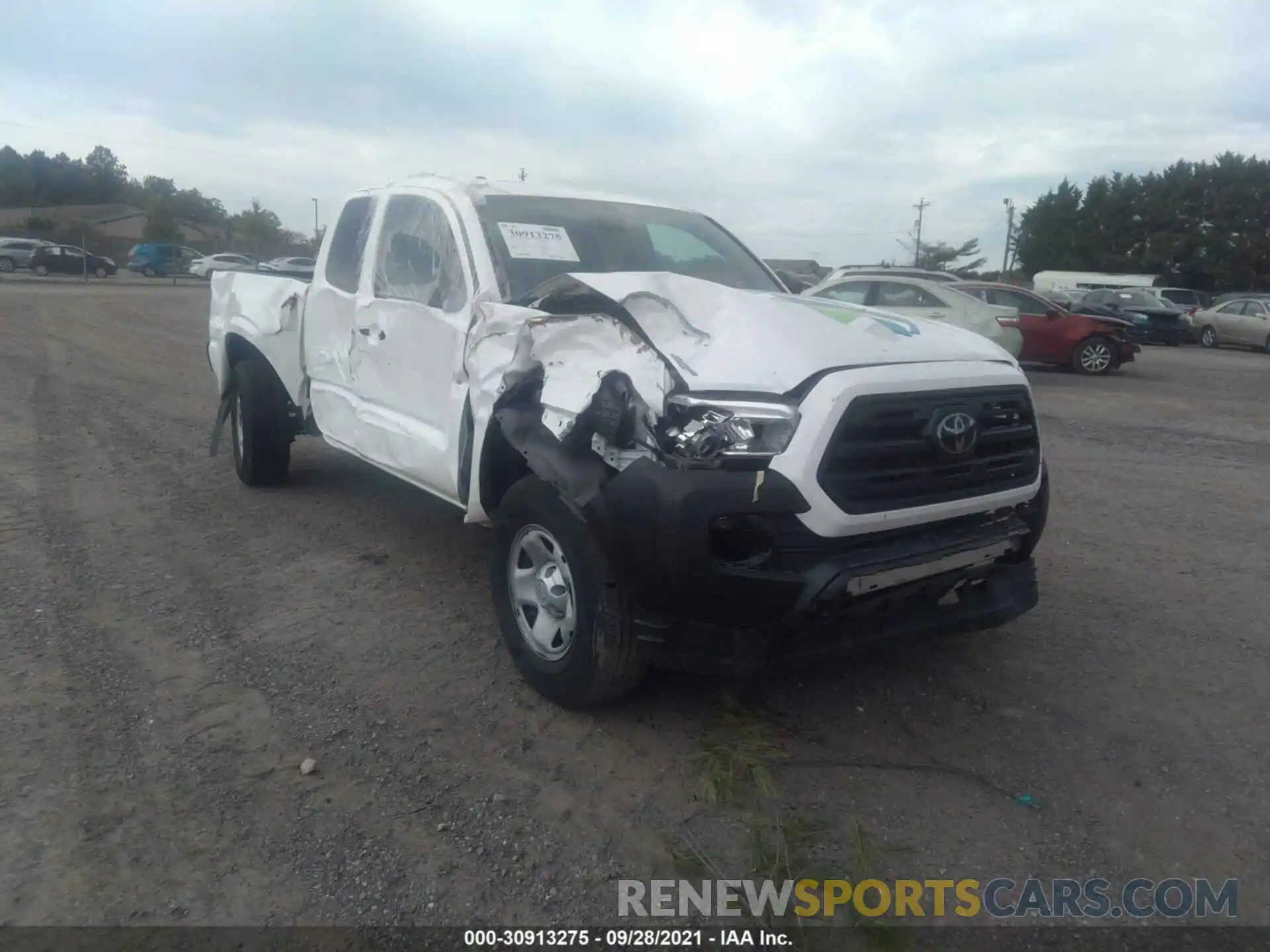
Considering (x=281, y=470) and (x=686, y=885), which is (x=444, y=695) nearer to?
(x=686, y=885)

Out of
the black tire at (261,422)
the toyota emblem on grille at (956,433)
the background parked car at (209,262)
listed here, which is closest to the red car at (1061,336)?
the black tire at (261,422)

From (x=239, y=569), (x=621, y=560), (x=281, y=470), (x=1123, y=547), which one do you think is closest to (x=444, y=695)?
(x=621, y=560)

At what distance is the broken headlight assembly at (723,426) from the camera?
3.15m

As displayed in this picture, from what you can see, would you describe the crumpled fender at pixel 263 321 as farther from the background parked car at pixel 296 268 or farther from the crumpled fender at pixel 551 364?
the crumpled fender at pixel 551 364

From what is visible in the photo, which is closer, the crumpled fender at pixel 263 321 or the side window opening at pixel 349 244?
the side window opening at pixel 349 244

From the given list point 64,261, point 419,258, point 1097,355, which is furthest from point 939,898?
point 64,261

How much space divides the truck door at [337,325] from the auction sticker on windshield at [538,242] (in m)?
1.17

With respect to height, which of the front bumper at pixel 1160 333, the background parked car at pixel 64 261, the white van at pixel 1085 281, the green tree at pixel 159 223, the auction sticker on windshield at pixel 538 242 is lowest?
the front bumper at pixel 1160 333

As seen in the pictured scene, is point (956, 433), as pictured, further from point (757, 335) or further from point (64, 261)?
point (64, 261)

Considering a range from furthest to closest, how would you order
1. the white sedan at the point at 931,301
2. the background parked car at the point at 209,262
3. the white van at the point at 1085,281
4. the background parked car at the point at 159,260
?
the background parked car at the point at 159,260
the white van at the point at 1085,281
the background parked car at the point at 209,262
the white sedan at the point at 931,301

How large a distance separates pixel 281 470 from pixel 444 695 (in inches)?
138

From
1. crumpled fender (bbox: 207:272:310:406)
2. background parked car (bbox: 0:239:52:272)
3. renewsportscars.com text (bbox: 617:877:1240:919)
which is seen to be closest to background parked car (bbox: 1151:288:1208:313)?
crumpled fender (bbox: 207:272:310:406)

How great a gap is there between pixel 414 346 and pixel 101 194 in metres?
96.3

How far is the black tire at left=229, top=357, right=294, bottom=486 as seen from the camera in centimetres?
653
